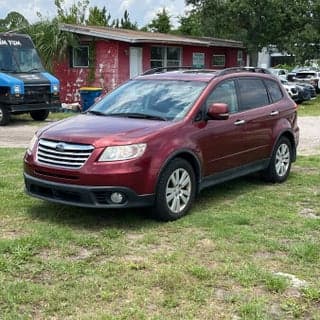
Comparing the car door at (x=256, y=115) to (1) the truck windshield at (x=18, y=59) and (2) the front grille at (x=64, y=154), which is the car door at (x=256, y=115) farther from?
(1) the truck windshield at (x=18, y=59)

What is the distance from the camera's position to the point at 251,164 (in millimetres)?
7453

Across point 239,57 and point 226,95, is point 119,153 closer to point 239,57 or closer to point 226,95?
point 226,95

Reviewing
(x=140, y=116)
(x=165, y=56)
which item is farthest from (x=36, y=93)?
(x=140, y=116)

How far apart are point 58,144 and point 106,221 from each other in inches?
37.6

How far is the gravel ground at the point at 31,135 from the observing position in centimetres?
1225

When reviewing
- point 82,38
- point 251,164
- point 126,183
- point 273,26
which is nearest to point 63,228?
point 126,183

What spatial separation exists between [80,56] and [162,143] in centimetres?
1851

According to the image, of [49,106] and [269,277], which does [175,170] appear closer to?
[269,277]

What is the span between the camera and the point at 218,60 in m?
28.4

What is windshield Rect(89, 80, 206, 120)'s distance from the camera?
21.1 feet

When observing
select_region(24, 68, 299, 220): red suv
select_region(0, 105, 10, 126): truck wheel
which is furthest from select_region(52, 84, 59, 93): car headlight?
select_region(24, 68, 299, 220): red suv

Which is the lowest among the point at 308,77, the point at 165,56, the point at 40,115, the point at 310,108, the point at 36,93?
the point at 310,108

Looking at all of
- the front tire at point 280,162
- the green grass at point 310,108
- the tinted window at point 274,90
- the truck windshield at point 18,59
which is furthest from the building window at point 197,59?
the front tire at point 280,162

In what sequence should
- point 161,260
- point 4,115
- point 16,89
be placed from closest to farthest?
point 161,260
point 16,89
point 4,115
